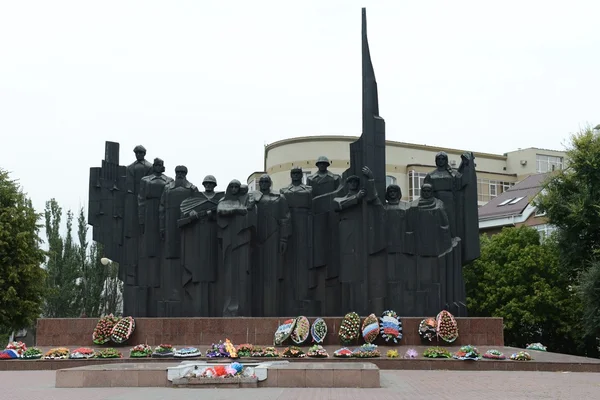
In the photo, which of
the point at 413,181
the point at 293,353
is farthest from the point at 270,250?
the point at 413,181

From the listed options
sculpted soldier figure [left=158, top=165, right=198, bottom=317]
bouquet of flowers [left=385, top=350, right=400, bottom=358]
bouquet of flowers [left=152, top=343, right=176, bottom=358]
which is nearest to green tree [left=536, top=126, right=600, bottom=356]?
bouquet of flowers [left=385, top=350, right=400, bottom=358]

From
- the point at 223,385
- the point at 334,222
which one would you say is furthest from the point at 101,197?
the point at 223,385

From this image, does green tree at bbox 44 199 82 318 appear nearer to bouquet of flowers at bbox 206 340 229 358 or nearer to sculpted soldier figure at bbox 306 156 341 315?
sculpted soldier figure at bbox 306 156 341 315

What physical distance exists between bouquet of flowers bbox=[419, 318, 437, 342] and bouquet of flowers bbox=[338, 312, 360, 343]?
1405 millimetres

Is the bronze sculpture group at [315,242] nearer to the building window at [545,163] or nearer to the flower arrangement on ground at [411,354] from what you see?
the flower arrangement on ground at [411,354]

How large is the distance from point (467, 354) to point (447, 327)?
5.08 feet

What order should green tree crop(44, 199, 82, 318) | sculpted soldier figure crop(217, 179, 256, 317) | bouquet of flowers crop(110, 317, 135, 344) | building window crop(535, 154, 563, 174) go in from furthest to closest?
building window crop(535, 154, 563, 174), green tree crop(44, 199, 82, 318), sculpted soldier figure crop(217, 179, 256, 317), bouquet of flowers crop(110, 317, 135, 344)

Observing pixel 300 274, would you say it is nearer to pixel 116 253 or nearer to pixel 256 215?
pixel 256 215

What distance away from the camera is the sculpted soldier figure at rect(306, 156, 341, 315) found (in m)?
18.8

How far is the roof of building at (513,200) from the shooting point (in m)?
35.9

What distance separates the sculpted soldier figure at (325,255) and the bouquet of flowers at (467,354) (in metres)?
3.90

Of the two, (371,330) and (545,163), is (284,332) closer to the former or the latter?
(371,330)

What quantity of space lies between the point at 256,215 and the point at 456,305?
17.1ft

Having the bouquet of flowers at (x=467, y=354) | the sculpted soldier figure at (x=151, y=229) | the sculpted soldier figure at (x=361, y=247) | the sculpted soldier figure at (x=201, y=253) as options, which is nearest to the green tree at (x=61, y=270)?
the sculpted soldier figure at (x=151, y=229)
